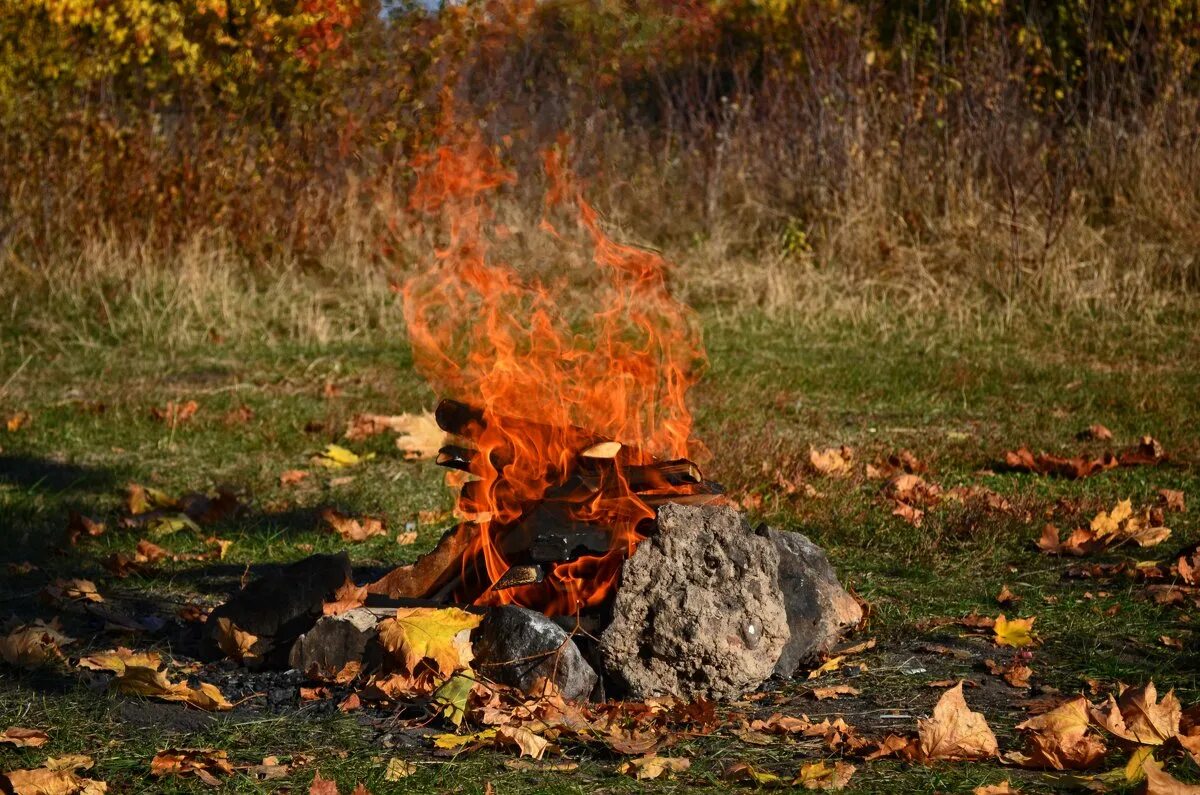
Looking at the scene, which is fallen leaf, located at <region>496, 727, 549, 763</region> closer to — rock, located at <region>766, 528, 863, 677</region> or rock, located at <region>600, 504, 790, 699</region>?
rock, located at <region>600, 504, 790, 699</region>

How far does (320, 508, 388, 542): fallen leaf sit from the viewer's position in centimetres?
599

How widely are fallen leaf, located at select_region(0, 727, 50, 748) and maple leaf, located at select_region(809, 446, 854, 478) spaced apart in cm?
381

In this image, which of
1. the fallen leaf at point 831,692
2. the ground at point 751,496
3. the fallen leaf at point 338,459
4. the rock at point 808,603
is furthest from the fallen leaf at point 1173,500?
the fallen leaf at point 338,459

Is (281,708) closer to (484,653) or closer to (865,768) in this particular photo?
(484,653)

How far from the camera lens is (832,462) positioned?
670cm

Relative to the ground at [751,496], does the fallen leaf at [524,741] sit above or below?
above

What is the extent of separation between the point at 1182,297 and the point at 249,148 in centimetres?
735

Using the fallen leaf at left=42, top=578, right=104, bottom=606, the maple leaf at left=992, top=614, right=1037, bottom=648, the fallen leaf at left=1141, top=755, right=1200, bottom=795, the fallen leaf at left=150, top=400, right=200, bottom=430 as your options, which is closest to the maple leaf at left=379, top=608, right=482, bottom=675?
the fallen leaf at left=42, top=578, right=104, bottom=606

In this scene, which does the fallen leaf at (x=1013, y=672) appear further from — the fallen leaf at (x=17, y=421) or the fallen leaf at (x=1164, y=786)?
the fallen leaf at (x=17, y=421)

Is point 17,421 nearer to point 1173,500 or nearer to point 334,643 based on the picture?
point 334,643

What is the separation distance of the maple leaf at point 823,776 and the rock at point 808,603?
0.81 meters

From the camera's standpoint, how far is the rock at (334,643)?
4.13 m

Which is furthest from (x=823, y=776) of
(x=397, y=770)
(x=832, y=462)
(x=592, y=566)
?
(x=832, y=462)

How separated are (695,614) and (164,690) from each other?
1.43 m
